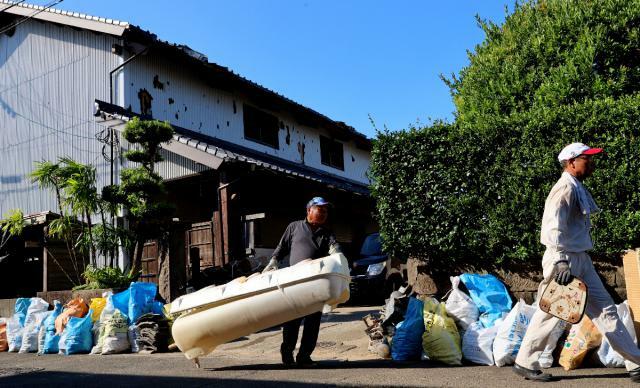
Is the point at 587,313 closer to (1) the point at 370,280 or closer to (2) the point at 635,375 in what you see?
(2) the point at 635,375

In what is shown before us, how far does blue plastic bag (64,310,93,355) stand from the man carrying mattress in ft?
11.4

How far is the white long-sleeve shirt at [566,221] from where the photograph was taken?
176 inches

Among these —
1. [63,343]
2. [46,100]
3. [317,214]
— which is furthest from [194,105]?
[317,214]

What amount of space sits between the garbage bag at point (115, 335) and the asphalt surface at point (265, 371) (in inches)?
8.2

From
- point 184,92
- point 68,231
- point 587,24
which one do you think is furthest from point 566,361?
point 184,92

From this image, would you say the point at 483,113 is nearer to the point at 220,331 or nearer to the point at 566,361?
the point at 566,361

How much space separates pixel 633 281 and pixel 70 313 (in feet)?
23.8

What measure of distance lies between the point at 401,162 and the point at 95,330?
4.87m

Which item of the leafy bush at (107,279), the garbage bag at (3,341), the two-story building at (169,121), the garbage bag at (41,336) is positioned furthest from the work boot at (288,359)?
the garbage bag at (3,341)

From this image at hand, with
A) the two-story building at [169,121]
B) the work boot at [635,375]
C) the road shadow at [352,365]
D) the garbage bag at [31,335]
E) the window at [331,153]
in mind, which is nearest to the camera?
the work boot at [635,375]

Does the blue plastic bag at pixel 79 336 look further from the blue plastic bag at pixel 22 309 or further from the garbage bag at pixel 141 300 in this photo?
the blue plastic bag at pixel 22 309

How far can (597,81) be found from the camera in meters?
8.16

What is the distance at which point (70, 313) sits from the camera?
8.31 metres

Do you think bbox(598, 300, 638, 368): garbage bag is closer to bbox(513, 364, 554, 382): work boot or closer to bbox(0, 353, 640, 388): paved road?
bbox(0, 353, 640, 388): paved road
